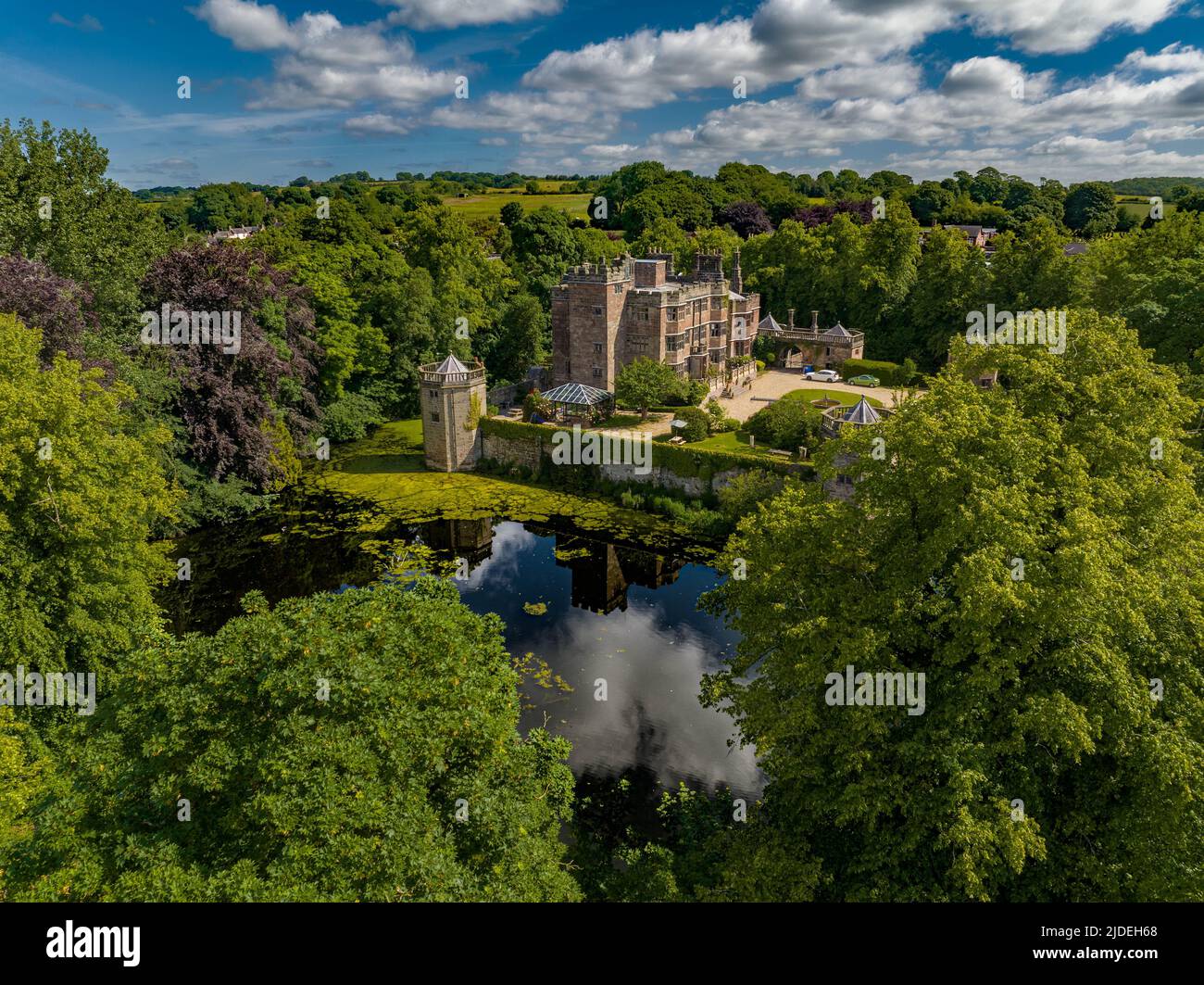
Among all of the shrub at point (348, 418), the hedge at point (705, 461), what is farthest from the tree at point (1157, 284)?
the shrub at point (348, 418)

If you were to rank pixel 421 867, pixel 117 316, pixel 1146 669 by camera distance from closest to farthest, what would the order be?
pixel 421 867, pixel 1146 669, pixel 117 316

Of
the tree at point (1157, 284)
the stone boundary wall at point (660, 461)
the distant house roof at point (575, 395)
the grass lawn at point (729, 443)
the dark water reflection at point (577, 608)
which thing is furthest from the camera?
the distant house roof at point (575, 395)

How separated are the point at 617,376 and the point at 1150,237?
112ft

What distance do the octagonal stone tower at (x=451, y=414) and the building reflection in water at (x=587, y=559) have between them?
856 cm

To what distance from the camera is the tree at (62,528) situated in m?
18.5

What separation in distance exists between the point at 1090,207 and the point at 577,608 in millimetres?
95286

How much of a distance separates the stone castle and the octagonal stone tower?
9.53 m

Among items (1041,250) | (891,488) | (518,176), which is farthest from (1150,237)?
(518,176)

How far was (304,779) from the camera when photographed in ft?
34.9

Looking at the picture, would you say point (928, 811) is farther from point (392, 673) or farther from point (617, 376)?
point (617, 376)

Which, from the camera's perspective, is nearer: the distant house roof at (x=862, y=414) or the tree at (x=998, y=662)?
the tree at (x=998, y=662)

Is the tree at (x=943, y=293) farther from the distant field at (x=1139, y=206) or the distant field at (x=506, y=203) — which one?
the distant field at (x=506, y=203)
